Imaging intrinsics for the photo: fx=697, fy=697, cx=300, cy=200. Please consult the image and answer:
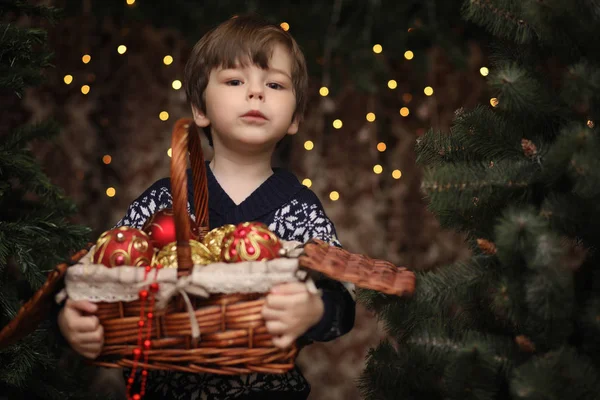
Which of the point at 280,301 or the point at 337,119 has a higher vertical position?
the point at 337,119

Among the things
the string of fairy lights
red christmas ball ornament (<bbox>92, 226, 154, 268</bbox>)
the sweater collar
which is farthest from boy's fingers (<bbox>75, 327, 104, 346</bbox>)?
the string of fairy lights

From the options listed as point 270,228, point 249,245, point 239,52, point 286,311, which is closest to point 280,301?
point 286,311

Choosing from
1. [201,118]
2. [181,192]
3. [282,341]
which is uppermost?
[201,118]

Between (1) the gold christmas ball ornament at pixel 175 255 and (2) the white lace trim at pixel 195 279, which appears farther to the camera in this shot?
(1) the gold christmas ball ornament at pixel 175 255

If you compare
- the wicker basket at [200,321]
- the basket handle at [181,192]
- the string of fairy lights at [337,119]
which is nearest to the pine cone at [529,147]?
the wicker basket at [200,321]

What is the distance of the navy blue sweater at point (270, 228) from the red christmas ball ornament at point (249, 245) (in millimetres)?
131

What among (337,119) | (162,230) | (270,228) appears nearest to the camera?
(162,230)

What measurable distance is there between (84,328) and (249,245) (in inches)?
11.4

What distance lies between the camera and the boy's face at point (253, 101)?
1358 millimetres

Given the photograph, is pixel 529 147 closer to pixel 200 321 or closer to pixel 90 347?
pixel 200 321

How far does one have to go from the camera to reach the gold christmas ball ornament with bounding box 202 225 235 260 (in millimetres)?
1224

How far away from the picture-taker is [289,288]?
1083mm

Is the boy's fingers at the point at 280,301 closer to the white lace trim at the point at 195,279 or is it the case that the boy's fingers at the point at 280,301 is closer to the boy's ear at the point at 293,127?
the white lace trim at the point at 195,279

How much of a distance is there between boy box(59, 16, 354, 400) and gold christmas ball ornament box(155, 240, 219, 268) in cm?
20
